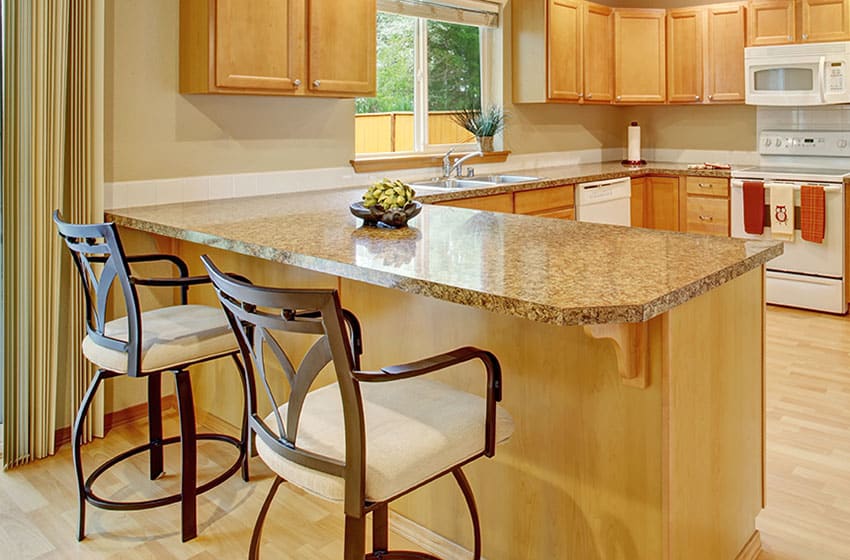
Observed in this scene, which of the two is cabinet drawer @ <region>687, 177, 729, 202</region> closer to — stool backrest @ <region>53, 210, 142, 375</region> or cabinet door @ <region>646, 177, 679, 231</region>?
cabinet door @ <region>646, 177, 679, 231</region>

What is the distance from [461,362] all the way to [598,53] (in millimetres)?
4503

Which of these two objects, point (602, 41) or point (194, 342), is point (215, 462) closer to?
point (194, 342)

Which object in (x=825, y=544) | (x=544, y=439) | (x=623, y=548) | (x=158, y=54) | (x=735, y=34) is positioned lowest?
(x=825, y=544)

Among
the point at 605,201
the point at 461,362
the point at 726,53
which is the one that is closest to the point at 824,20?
the point at 726,53

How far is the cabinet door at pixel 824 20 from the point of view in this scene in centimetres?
476

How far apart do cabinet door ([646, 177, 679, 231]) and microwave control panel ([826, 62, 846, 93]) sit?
113cm

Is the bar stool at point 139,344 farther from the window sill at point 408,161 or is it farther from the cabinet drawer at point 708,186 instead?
the cabinet drawer at point 708,186

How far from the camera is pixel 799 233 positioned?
15.5 ft

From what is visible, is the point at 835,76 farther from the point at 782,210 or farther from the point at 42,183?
the point at 42,183

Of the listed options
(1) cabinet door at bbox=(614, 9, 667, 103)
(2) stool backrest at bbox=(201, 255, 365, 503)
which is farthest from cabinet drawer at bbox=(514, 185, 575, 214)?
(2) stool backrest at bbox=(201, 255, 365, 503)

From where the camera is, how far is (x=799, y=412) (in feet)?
10.2

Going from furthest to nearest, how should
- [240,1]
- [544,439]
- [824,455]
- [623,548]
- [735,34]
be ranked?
[735,34] → [240,1] → [824,455] → [544,439] → [623,548]

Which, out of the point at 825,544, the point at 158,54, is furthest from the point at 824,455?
the point at 158,54

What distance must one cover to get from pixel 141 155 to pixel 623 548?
99.5 inches
